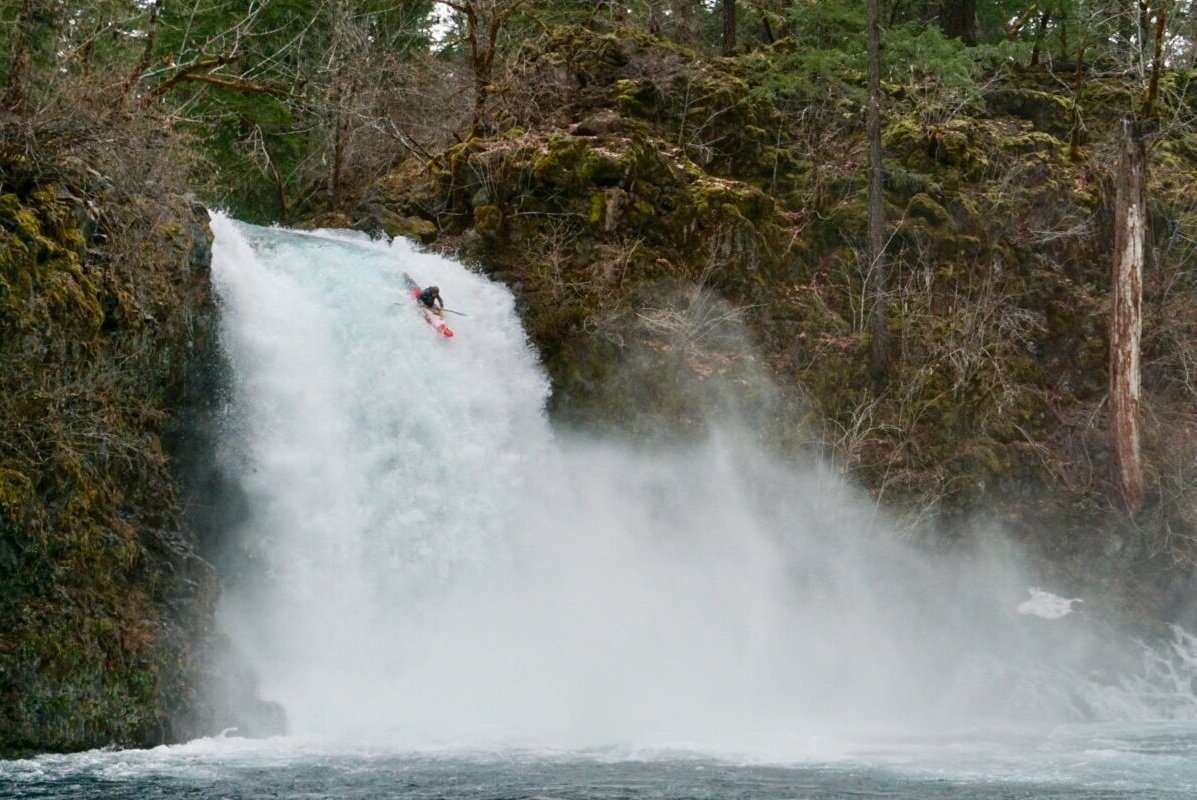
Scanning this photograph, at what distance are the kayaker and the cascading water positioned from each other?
0.92ft

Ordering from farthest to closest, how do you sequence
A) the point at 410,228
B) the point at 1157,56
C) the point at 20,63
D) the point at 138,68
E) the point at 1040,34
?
1. the point at 1040,34
2. the point at 410,228
3. the point at 1157,56
4. the point at 138,68
5. the point at 20,63

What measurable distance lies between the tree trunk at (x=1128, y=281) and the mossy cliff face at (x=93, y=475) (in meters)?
13.3

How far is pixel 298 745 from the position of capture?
41.7 feet

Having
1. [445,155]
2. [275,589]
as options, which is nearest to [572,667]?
[275,589]

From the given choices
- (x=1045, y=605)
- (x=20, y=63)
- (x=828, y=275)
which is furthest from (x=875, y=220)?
(x=20, y=63)

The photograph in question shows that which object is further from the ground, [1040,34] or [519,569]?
[1040,34]

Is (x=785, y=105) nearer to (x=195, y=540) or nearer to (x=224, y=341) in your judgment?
(x=224, y=341)

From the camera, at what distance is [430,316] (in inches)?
714

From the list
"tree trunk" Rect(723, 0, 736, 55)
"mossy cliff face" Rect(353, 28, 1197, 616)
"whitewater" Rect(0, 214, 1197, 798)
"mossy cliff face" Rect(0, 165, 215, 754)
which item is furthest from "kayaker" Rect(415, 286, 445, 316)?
"tree trunk" Rect(723, 0, 736, 55)

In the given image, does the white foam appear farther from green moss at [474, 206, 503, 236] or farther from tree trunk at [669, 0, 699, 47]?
tree trunk at [669, 0, 699, 47]

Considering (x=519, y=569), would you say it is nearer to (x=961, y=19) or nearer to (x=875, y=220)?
(x=875, y=220)

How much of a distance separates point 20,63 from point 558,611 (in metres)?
8.34

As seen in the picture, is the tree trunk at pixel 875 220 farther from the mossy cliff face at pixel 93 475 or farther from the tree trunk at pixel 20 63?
the tree trunk at pixel 20 63

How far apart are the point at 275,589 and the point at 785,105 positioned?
1395 cm
